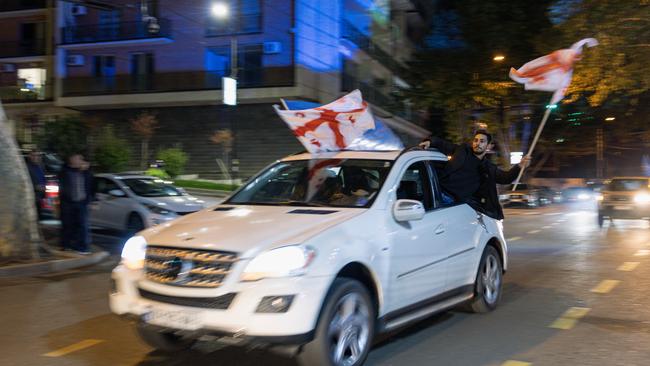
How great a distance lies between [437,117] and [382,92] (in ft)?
37.5

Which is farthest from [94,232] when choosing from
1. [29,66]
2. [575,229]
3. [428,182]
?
[29,66]

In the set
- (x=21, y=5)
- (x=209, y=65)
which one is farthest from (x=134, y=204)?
(x=21, y=5)

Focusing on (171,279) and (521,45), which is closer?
(171,279)

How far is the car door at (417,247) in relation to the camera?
516 cm

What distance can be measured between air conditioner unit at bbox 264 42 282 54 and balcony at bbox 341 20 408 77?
378 cm

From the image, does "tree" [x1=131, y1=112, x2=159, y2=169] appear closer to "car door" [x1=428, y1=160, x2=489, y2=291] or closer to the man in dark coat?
the man in dark coat

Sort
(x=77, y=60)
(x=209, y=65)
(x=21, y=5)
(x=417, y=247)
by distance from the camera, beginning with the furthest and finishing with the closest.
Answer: (x=21, y=5)
(x=77, y=60)
(x=209, y=65)
(x=417, y=247)

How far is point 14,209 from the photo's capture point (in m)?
9.73

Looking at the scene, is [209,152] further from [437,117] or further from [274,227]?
[274,227]

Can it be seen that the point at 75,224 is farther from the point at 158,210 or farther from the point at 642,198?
the point at 642,198

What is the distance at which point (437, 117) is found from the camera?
50312mm

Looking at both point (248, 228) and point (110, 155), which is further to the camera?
point (110, 155)

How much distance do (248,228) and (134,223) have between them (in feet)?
30.1

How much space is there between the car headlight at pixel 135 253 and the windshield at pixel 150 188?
8.84m
